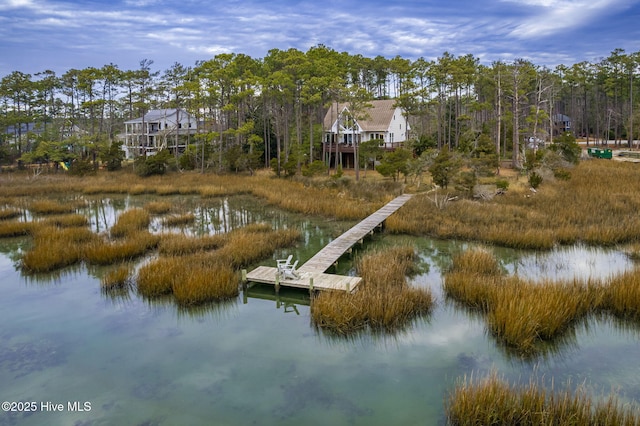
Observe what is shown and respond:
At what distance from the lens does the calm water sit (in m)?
6.58

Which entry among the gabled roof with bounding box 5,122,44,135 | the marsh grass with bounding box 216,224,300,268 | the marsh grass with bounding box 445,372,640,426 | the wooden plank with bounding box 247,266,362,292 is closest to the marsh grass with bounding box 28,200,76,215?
the marsh grass with bounding box 216,224,300,268

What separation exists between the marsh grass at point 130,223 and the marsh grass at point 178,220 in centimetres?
71

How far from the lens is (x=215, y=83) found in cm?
3819

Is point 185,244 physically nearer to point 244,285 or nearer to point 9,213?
point 244,285

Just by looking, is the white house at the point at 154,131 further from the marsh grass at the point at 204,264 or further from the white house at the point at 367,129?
the marsh grass at the point at 204,264

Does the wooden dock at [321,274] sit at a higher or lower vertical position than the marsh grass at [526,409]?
higher

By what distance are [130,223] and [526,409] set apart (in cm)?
1561

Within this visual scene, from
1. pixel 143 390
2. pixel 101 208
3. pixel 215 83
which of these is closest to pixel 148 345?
pixel 143 390

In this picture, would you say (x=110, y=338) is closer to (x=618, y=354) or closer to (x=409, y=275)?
(x=409, y=275)

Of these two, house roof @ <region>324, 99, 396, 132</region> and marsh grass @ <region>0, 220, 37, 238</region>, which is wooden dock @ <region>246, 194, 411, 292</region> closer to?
marsh grass @ <region>0, 220, 37, 238</region>

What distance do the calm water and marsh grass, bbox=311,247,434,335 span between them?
295 millimetres

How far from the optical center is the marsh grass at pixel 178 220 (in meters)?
18.9

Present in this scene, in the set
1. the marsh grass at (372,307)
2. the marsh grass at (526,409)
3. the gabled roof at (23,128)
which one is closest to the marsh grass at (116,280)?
the marsh grass at (372,307)

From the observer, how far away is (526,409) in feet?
19.2
